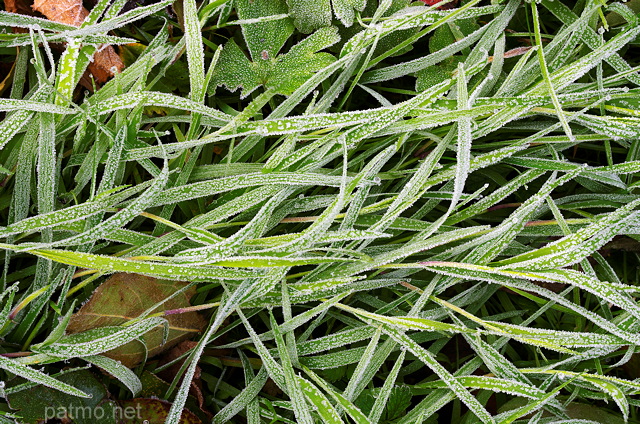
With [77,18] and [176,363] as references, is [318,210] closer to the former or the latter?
[176,363]

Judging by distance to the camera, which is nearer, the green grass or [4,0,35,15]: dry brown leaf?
the green grass

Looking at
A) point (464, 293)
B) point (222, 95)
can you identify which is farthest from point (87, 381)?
point (464, 293)

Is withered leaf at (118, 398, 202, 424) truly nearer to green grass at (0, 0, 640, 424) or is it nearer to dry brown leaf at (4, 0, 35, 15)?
green grass at (0, 0, 640, 424)

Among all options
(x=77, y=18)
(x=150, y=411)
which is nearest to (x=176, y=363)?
(x=150, y=411)

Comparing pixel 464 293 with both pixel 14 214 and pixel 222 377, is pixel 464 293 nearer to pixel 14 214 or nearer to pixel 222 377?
pixel 222 377

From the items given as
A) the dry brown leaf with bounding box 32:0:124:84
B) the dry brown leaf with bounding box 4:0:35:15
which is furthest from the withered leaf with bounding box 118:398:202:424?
the dry brown leaf with bounding box 4:0:35:15

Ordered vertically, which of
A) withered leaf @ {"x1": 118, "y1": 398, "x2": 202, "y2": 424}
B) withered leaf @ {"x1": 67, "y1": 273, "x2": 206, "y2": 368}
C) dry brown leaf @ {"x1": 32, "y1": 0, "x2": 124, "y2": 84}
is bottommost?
withered leaf @ {"x1": 118, "y1": 398, "x2": 202, "y2": 424}

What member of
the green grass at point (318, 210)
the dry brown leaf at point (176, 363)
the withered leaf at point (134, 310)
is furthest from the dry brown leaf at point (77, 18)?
the dry brown leaf at point (176, 363)
